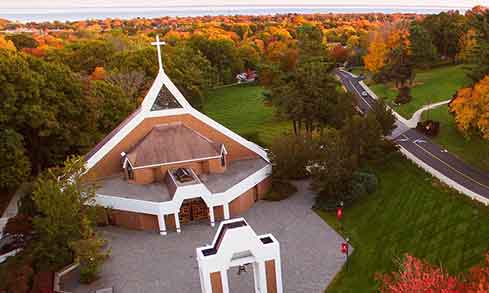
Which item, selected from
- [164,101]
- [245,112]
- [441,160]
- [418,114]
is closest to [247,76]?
[245,112]

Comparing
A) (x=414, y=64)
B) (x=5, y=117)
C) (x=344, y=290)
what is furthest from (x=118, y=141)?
(x=414, y=64)

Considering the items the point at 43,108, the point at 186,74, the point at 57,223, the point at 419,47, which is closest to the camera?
the point at 57,223

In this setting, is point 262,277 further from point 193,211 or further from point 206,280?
point 193,211

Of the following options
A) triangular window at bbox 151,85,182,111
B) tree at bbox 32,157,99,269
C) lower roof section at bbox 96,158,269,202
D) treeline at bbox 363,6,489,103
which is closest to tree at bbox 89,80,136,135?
triangular window at bbox 151,85,182,111

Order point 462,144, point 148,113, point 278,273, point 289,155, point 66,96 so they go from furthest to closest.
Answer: point 66,96 < point 462,144 < point 289,155 < point 148,113 < point 278,273

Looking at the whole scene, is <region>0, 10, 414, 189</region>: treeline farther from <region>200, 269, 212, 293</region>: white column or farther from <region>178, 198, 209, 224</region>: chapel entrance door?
<region>200, 269, 212, 293</region>: white column

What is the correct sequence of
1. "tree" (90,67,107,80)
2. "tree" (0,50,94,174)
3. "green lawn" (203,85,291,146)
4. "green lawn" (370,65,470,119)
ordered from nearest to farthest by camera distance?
"tree" (0,50,94,174)
"green lawn" (203,85,291,146)
"green lawn" (370,65,470,119)
"tree" (90,67,107,80)
